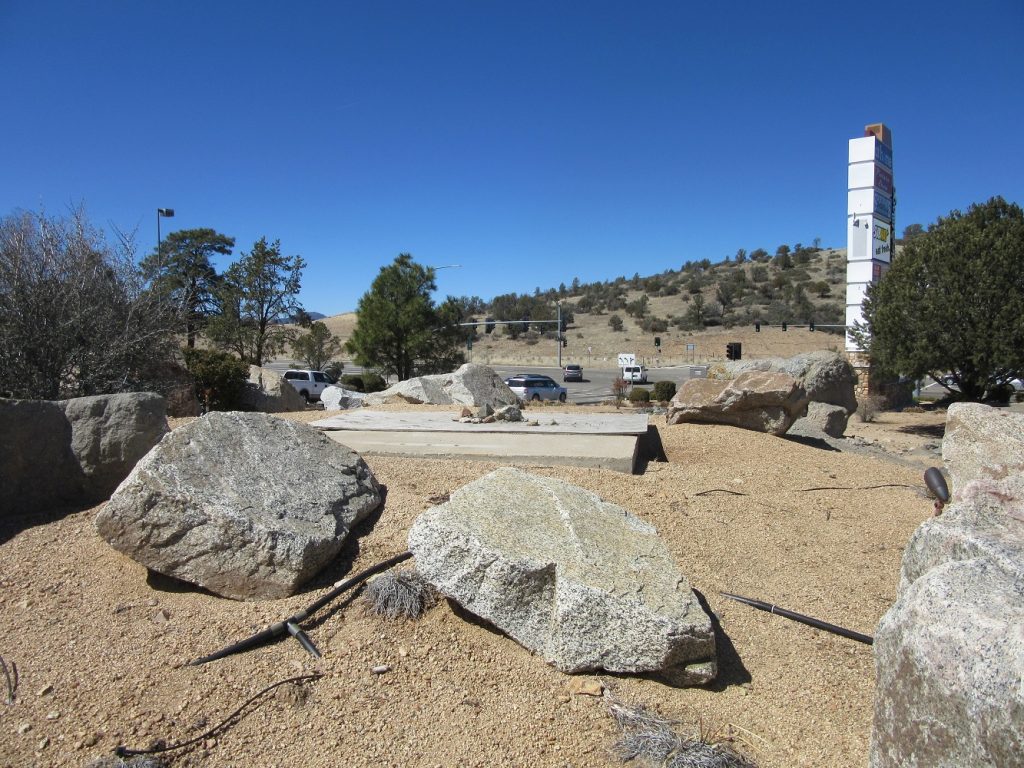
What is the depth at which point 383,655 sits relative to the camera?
12.4 ft

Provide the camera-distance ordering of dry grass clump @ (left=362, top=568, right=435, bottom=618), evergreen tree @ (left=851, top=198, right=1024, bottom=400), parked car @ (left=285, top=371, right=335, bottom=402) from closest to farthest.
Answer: dry grass clump @ (left=362, top=568, right=435, bottom=618) → evergreen tree @ (left=851, top=198, right=1024, bottom=400) → parked car @ (left=285, top=371, right=335, bottom=402)

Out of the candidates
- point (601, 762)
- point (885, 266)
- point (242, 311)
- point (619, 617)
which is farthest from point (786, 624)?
point (242, 311)

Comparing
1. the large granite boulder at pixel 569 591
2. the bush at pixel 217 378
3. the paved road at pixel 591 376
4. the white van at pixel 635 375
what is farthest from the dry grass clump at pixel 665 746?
the white van at pixel 635 375

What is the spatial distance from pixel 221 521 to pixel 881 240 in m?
24.1

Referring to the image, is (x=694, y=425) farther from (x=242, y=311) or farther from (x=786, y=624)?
(x=242, y=311)

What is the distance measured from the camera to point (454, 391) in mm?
15219

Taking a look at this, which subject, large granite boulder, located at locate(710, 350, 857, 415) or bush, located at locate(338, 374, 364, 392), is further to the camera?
bush, located at locate(338, 374, 364, 392)

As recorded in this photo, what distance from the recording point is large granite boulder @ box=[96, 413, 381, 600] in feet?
13.8

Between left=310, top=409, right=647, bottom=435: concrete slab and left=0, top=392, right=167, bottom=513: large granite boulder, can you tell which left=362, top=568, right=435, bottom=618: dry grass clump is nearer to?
left=0, top=392, right=167, bottom=513: large granite boulder


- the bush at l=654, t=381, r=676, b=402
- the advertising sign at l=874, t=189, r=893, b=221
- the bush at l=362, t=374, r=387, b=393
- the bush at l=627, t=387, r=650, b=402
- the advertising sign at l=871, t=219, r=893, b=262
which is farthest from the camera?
the bush at l=362, t=374, r=387, b=393

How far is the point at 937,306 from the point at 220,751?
67.9 feet

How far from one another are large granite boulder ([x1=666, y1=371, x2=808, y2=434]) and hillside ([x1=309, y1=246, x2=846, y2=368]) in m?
46.6

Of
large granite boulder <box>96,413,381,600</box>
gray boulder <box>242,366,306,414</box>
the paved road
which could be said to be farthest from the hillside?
large granite boulder <box>96,413,381,600</box>

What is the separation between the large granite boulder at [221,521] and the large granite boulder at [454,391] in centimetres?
981
